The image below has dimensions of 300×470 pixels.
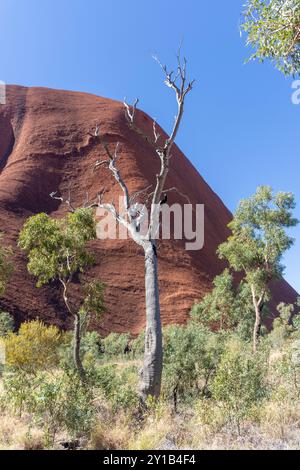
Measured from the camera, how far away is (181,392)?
793 centimetres

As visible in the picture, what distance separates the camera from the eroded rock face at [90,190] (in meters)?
40.3

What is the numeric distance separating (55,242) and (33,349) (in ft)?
26.2

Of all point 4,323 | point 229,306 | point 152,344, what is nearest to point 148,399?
point 152,344

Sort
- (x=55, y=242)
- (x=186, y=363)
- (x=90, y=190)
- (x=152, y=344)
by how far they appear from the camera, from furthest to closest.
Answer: (x=90, y=190)
(x=55, y=242)
(x=186, y=363)
(x=152, y=344)

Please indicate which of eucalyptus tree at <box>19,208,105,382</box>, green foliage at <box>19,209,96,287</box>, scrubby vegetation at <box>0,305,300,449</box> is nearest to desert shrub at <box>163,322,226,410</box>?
scrubby vegetation at <box>0,305,300,449</box>

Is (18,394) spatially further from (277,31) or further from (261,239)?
(261,239)

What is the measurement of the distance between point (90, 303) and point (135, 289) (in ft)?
110

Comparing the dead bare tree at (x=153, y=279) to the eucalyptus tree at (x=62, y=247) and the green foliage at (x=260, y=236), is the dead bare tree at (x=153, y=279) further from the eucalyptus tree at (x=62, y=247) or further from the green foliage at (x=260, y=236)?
the green foliage at (x=260, y=236)

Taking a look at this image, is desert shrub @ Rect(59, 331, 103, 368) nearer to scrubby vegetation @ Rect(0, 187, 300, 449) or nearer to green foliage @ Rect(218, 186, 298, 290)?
scrubby vegetation @ Rect(0, 187, 300, 449)

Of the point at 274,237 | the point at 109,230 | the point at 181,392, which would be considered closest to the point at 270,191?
the point at 274,237

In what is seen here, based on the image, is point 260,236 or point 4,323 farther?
point 4,323

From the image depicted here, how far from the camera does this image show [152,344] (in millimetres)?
6523

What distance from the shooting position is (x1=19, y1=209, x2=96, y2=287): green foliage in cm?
1078

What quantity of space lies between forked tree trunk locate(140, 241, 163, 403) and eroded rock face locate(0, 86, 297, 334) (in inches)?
869
